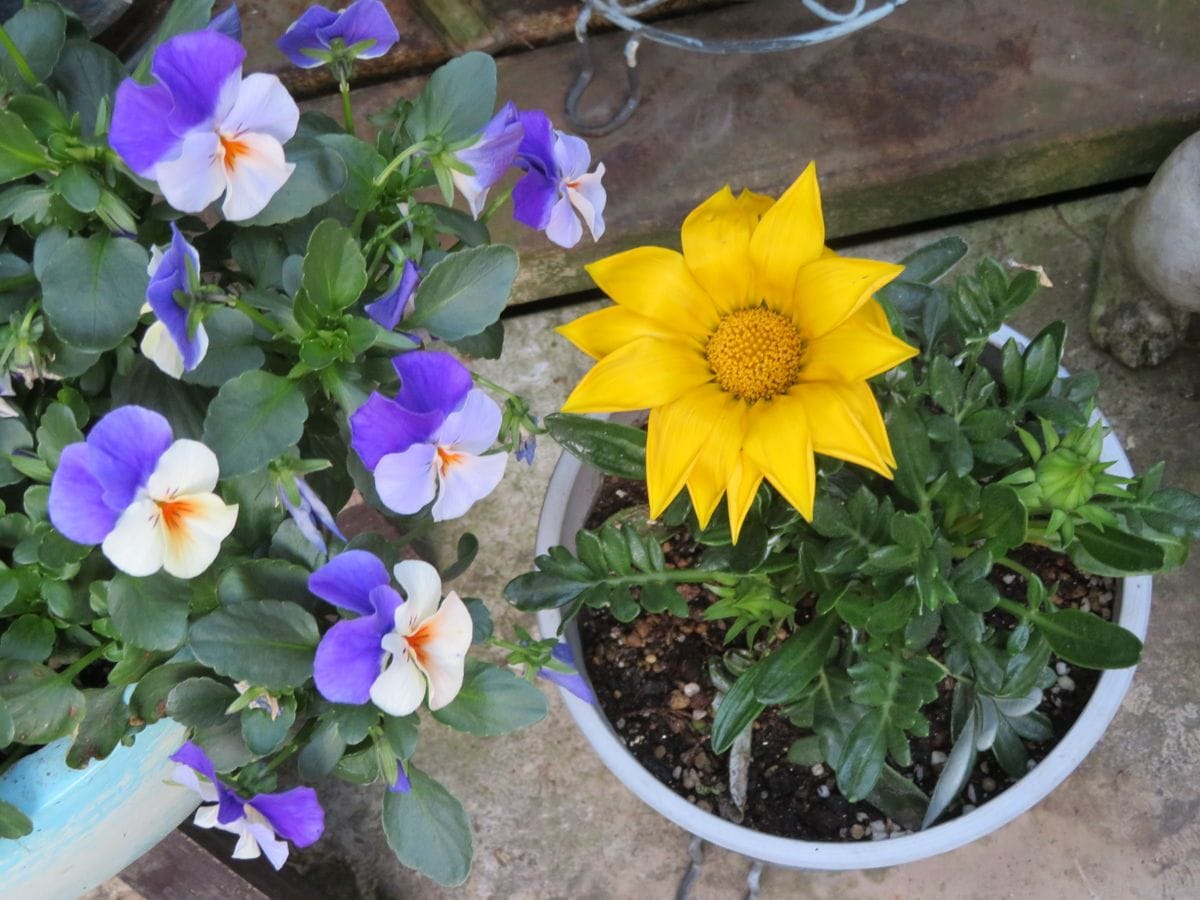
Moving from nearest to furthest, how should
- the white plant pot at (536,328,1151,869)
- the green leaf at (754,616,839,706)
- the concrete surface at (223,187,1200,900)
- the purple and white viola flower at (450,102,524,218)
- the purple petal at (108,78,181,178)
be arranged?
the purple petal at (108,78,181,178), the purple and white viola flower at (450,102,524,218), the green leaf at (754,616,839,706), the white plant pot at (536,328,1151,869), the concrete surface at (223,187,1200,900)

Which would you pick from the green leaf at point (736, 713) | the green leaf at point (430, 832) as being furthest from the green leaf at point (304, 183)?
the green leaf at point (736, 713)

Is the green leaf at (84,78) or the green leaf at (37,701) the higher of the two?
the green leaf at (84,78)

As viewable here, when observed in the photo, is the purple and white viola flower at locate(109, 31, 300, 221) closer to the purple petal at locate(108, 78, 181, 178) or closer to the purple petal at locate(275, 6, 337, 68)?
the purple petal at locate(108, 78, 181, 178)

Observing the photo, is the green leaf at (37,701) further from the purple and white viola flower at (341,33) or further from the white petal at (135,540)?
the purple and white viola flower at (341,33)

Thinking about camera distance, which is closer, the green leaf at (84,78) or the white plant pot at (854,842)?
the green leaf at (84,78)

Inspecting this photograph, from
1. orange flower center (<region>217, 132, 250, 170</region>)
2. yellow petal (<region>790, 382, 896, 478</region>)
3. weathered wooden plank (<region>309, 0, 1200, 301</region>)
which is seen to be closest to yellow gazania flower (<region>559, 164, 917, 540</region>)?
yellow petal (<region>790, 382, 896, 478</region>)

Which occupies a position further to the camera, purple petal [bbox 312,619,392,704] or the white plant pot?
the white plant pot

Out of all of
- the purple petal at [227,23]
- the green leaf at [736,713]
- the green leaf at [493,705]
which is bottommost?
the green leaf at [736,713]

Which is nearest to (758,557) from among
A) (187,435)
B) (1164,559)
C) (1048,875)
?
(1164,559)
